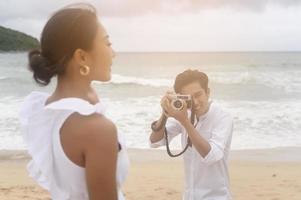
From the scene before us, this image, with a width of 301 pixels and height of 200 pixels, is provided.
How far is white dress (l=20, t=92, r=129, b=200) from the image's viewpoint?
156 cm

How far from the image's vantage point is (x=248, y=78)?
1211 inches

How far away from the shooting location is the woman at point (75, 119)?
150 cm

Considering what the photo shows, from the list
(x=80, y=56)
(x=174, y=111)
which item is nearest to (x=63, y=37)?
Answer: (x=80, y=56)

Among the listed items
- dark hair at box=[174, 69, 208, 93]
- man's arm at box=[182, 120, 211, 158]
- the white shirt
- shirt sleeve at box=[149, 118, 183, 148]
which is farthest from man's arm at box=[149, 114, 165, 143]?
man's arm at box=[182, 120, 211, 158]

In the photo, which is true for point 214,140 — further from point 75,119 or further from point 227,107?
point 227,107

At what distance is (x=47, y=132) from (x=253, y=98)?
65.4 ft

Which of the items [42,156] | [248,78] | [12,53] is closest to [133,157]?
[42,156]

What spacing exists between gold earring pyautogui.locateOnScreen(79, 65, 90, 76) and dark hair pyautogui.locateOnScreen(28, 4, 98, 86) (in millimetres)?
44

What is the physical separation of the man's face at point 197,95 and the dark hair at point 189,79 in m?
0.02

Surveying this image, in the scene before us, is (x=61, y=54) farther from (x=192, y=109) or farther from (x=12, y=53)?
(x=12, y=53)

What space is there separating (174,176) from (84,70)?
7183 millimetres

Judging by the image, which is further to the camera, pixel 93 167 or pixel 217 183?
pixel 217 183

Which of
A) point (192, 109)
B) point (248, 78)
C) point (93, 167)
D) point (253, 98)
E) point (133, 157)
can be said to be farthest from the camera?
point (248, 78)

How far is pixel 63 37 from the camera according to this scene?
156 centimetres
